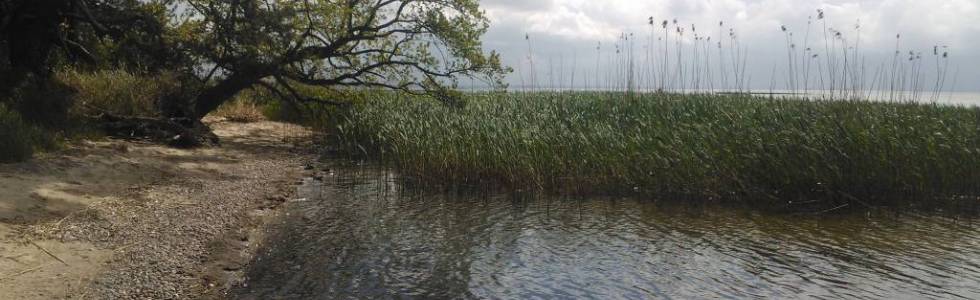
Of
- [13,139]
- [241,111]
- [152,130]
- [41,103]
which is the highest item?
[241,111]

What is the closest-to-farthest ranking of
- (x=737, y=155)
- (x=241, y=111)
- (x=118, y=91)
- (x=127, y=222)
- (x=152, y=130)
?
(x=127, y=222)
(x=737, y=155)
(x=152, y=130)
(x=118, y=91)
(x=241, y=111)

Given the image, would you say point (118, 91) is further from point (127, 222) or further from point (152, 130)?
point (127, 222)

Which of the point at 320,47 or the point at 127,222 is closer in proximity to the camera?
the point at 127,222

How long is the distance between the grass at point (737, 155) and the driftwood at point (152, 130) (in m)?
4.35

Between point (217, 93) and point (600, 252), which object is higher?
point (217, 93)

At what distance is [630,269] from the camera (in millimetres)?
6355

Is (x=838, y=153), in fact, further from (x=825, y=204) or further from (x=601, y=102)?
(x=601, y=102)

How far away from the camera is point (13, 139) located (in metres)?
8.44

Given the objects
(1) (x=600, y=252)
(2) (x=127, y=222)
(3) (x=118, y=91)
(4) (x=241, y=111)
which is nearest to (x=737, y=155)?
(1) (x=600, y=252)

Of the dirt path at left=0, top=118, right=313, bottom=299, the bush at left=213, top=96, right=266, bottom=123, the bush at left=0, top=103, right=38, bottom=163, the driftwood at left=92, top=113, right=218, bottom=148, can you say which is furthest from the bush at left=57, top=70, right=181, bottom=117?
the bush at left=213, top=96, right=266, bottom=123

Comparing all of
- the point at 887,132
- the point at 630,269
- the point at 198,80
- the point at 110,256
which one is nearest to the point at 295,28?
the point at 198,80

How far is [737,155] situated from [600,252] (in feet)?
12.9

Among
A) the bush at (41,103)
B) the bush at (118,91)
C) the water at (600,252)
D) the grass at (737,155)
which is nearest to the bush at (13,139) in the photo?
the bush at (41,103)

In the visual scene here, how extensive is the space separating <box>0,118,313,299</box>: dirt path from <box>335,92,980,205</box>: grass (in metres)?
3.12
